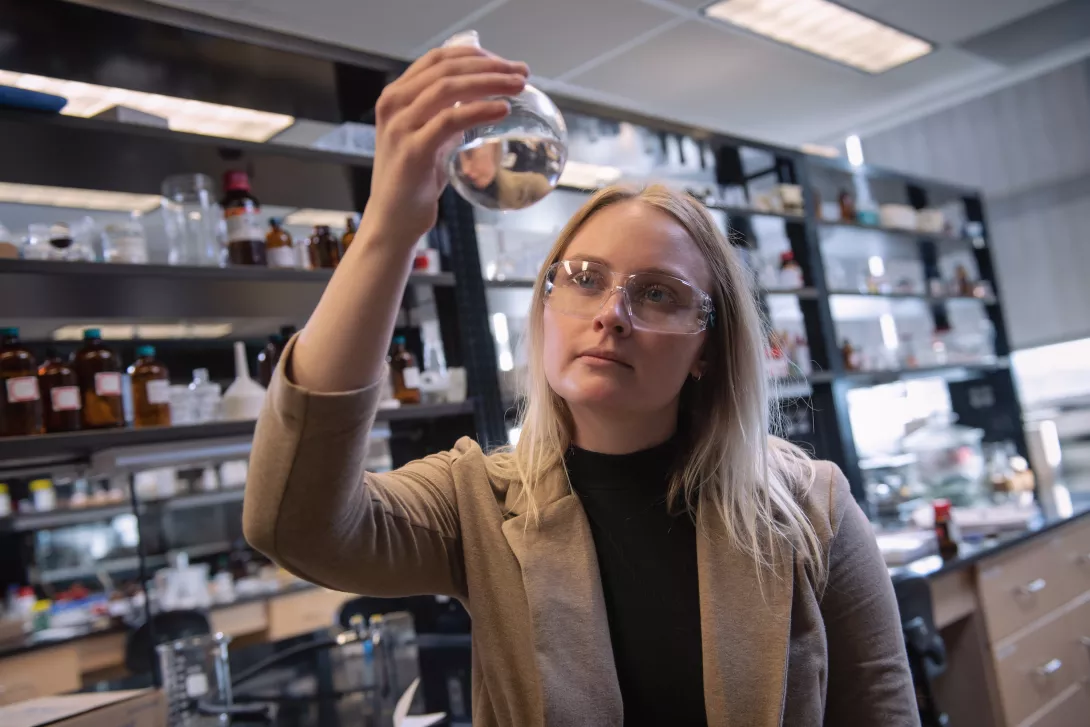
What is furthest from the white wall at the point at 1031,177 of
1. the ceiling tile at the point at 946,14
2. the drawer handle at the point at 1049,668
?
the drawer handle at the point at 1049,668

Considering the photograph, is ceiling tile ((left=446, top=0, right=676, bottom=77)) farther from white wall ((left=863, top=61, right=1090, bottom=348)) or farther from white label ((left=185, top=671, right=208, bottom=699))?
white wall ((left=863, top=61, right=1090, bottom=348))

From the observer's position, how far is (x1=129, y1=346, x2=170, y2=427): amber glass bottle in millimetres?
2012

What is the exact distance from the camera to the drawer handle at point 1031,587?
2985 mm

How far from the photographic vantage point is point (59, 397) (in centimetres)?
186

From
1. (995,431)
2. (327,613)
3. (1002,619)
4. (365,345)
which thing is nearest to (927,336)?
(995,431)

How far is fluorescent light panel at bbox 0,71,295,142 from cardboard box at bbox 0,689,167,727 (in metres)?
2.23

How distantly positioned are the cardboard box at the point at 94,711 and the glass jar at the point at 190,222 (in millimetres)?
1094

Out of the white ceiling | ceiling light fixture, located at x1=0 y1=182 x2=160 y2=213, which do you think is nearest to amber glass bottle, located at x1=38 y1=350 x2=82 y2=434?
the white ceiling

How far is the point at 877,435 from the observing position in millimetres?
4953

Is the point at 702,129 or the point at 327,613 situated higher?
the point at 702,129

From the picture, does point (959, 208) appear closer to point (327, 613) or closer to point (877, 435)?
point (877, 435)

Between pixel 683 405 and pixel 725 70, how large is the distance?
10.9 ft

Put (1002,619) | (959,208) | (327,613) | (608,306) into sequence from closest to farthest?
1. (608,306)
2. (1002,619)
3. (327,613)
4. (959,208)

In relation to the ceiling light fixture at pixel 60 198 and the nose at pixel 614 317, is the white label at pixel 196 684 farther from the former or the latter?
the ceiling light fixture at pixel 60 198
